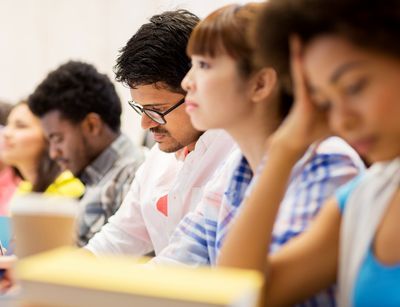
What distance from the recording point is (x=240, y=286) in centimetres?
72

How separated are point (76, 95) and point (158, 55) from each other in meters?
0.73

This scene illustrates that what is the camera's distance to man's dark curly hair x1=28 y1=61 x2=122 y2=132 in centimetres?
238

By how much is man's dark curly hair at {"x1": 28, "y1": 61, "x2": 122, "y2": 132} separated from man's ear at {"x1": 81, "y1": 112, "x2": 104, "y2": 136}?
0.01 meters

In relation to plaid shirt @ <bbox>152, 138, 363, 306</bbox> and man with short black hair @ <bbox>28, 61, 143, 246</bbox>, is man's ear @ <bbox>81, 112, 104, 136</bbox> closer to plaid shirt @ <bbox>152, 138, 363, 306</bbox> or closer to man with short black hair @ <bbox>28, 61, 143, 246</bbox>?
man with short black hair @ <bbox>28, 61, 143, 246</bbox>

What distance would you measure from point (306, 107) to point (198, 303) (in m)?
0.34

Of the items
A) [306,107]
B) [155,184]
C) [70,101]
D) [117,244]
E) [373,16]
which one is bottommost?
[117,244]

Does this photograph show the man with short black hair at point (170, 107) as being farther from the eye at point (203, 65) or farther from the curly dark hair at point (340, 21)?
the curly dark hair at point (340, 21)

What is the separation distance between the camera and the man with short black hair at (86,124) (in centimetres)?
233

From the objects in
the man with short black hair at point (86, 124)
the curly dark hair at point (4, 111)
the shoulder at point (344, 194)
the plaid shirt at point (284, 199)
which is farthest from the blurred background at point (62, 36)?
the shoulder at point (344, 194)

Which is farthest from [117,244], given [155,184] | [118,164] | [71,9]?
[71,9]

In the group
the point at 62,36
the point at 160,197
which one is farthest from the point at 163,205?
the point at 62,36

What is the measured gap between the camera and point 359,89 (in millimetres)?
789

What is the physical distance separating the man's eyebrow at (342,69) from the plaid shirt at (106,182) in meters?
1.39

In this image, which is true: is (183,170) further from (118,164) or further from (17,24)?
(17,24)
